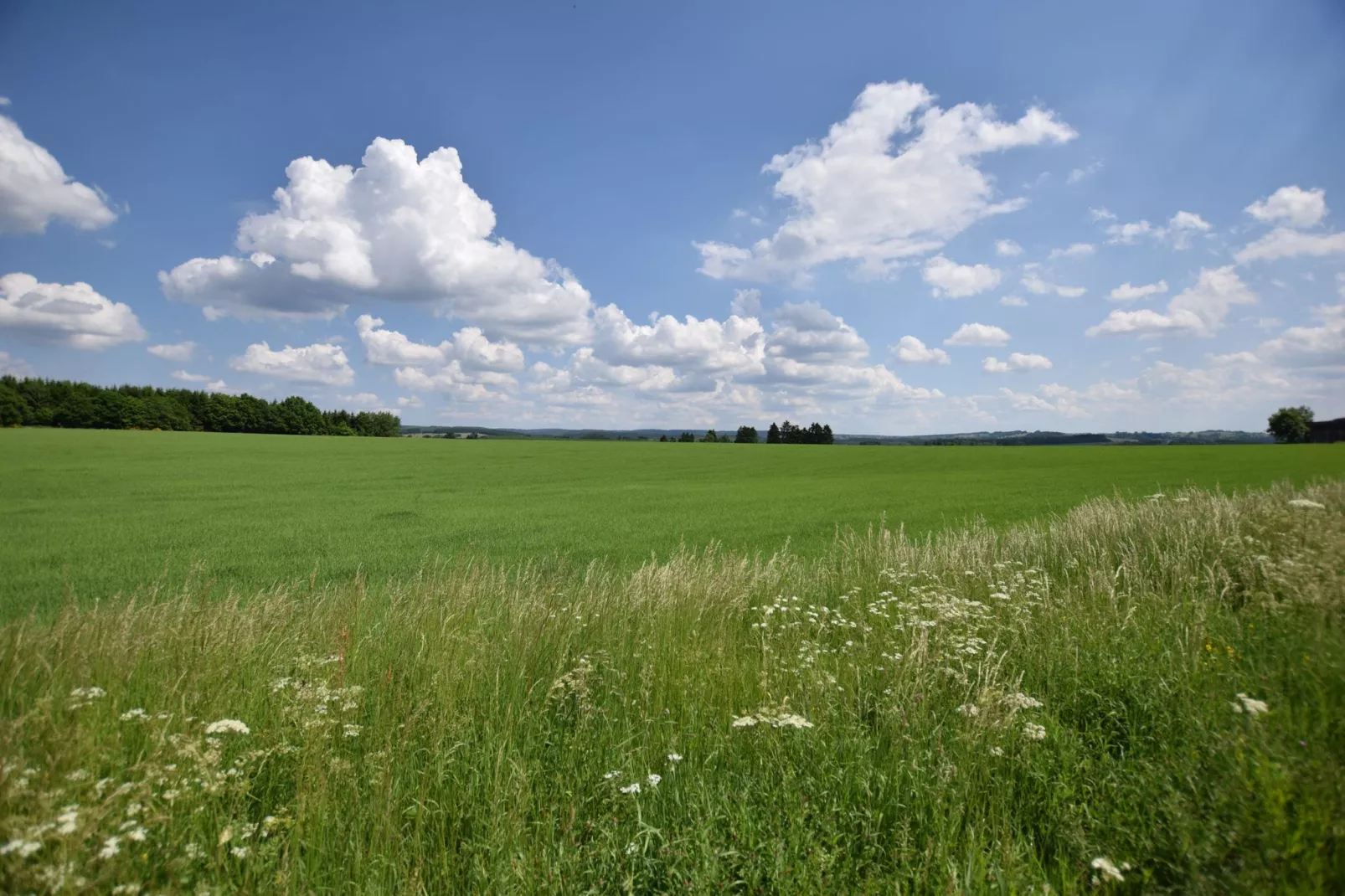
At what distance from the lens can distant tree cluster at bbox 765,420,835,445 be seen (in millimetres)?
119250

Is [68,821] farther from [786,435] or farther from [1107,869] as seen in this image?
[786,435]

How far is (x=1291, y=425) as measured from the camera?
120188 mm

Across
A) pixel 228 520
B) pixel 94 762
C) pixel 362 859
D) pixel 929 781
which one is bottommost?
pixel 228 520

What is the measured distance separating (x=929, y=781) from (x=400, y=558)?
15631 mm

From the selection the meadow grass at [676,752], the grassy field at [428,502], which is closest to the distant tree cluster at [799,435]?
the grassy field at [428,502]

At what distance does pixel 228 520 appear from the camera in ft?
74.2

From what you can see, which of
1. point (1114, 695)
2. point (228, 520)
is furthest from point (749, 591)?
point (228, 520)

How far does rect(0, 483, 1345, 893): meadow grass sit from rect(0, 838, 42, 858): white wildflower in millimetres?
13

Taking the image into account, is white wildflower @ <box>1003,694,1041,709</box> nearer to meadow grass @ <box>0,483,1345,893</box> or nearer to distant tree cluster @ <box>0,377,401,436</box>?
meadow grass @ <box>0,483,1345,893</box>

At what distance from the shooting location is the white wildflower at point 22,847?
7.48 ft

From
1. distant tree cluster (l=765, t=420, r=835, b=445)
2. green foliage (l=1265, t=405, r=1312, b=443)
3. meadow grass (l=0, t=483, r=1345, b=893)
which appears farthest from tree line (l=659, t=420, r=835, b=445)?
meadow grass (l=0, t=483, r=1345, b=893)

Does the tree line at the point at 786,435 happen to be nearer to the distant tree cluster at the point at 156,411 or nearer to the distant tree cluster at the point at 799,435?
the distant tree cluster at the point at 799,435

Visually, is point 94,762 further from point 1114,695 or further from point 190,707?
point 1114,695

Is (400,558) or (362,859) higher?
(362,859)
